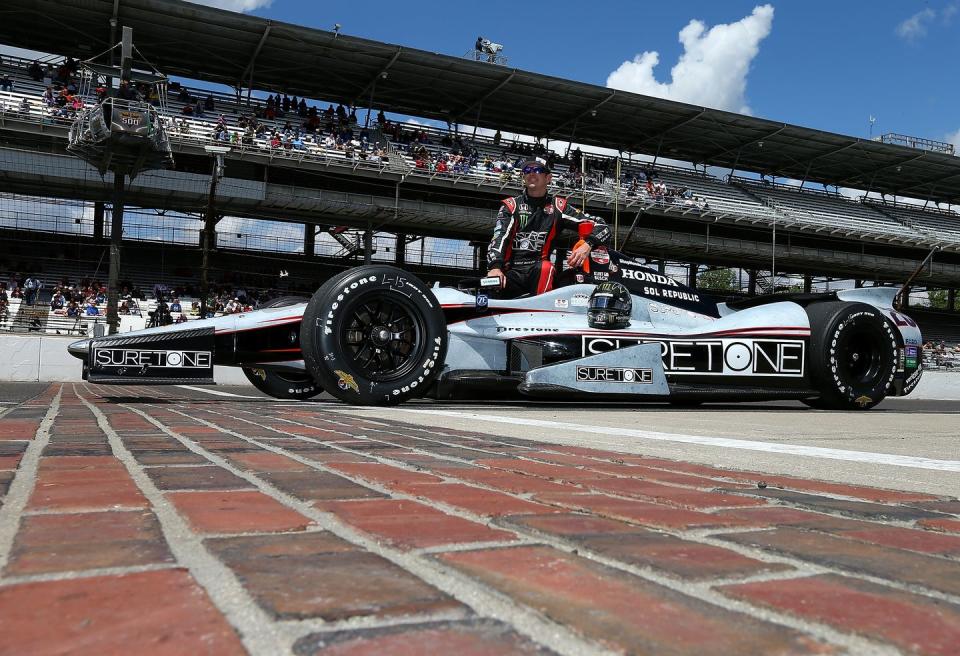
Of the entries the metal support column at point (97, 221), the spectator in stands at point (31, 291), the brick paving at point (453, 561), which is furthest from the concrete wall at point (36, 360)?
the brick paving at point (453, 561)

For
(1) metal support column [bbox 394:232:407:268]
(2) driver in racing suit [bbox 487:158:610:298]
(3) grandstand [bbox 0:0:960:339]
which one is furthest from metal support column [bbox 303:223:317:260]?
(2) driver in racing suit [bbox 487:158:610:298]

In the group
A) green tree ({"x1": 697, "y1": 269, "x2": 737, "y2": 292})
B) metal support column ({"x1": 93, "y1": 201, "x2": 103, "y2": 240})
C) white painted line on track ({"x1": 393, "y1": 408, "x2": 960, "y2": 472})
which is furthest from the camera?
green tree ({"x1": 697, "y1": 269, "x2": 737, "y2": 292})

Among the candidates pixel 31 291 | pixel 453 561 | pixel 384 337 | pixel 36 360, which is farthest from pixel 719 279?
pixel 453 561

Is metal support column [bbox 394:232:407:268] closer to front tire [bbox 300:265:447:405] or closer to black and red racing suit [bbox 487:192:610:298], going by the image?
black and red racing suit [bbox 487:192:610:298]

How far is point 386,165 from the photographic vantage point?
26844mm

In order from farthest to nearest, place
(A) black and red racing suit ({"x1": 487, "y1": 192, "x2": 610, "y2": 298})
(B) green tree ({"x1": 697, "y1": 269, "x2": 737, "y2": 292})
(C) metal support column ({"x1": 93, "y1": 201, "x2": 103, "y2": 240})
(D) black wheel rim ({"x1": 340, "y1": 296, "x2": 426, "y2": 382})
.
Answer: (B) green tree ({"x1": 697, "y1": 269, "x2": 737, "y2": 292}) → (C) metal support column ({"x1": 93, "y1": 201, "x2": 103, "y2": 240}) → (A) black and red racing suit ({"x1": 487, "y1": 192, "x2": 610, "y2": 298}) → (D) black wheel rim ({"x1": 340, "y1": 296, "x2": 426, "y2": 382})

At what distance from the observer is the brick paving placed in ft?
2.65

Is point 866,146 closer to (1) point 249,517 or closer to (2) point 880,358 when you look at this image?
(2) point 880,358

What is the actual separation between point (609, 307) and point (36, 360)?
12.4 metres

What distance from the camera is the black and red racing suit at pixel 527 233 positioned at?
8117 mm

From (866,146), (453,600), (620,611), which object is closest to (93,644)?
(453,600)

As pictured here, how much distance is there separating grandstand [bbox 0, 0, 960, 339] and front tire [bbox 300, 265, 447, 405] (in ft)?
48.6

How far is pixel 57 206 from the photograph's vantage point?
83.8ft

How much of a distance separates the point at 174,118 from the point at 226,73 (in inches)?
151
